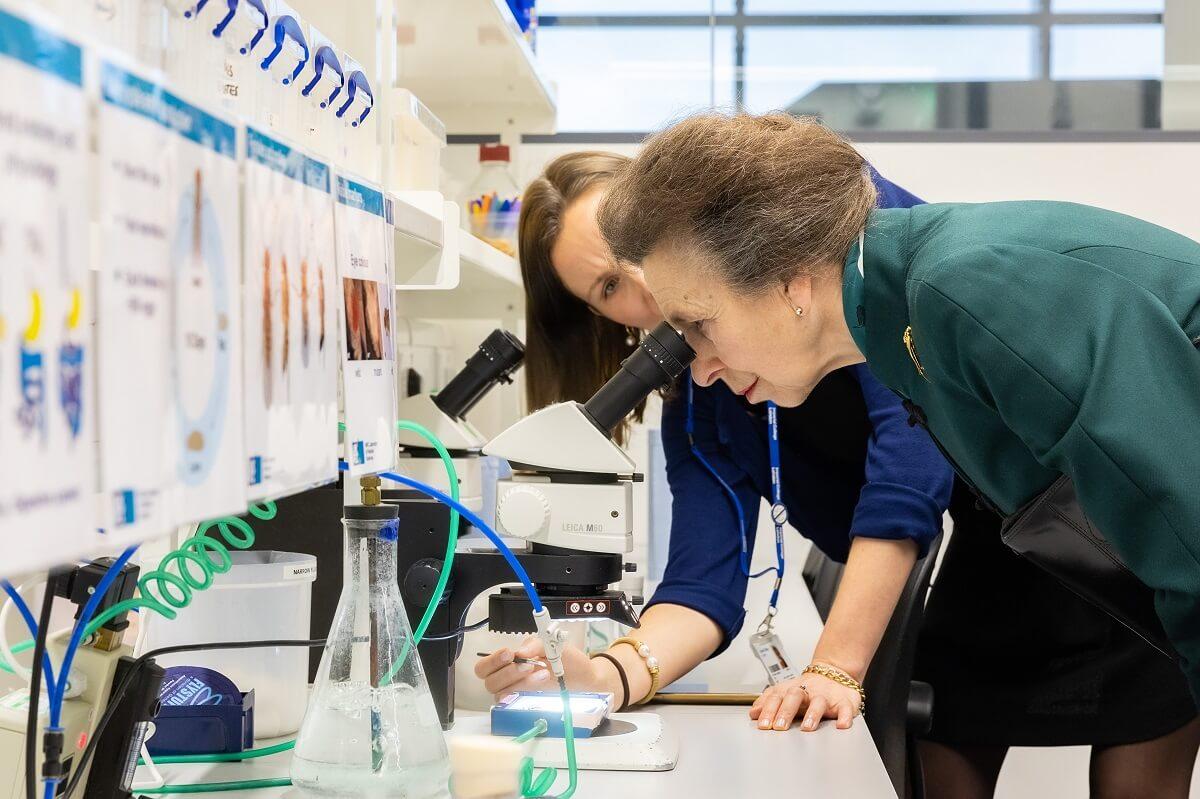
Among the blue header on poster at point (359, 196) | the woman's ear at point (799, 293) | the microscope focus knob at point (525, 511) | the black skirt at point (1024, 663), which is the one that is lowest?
the black skirt at point (1024, 663)

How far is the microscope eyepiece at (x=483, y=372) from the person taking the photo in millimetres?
1731

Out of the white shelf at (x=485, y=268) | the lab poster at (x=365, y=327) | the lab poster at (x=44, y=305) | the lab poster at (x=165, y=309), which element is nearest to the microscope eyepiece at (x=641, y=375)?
the white shelf at (x=485, y=268)

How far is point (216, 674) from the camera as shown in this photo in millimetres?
1150

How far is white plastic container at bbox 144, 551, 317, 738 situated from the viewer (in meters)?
1.20

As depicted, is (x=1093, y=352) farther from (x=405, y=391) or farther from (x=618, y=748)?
(x=405, y=391)

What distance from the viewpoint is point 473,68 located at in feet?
7.57

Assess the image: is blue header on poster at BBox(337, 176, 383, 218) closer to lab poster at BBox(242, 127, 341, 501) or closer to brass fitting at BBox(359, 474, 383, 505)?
lab poster at BBox(242, 127, 341, 501)

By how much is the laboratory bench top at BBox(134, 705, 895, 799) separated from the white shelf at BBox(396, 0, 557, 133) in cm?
123

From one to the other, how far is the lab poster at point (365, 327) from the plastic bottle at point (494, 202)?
4.50 ft

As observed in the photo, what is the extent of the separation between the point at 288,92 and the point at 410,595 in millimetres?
649

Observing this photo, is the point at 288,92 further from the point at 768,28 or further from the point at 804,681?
the point at 768,28

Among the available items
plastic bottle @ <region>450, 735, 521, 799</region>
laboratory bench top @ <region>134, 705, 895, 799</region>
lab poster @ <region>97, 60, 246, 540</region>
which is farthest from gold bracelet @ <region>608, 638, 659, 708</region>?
lab poster @ <region>97, 60, 246, 540</region>

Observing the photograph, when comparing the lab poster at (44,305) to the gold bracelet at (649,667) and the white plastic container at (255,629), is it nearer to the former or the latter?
the white plastic container at (255,629)

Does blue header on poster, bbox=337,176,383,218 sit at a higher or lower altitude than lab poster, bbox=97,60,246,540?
higher
